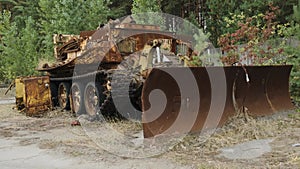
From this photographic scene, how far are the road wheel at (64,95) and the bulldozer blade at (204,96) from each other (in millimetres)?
4024

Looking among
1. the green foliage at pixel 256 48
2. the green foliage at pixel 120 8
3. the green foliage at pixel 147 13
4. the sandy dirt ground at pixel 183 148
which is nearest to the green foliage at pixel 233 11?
the green foliage at pixel 256 48

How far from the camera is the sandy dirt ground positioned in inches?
155

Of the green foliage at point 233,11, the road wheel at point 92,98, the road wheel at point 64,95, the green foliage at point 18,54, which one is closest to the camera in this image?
the road wheel at point 92,98

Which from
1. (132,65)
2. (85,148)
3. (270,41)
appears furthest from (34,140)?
(270,41)

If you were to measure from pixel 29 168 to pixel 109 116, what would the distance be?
3.26 metres

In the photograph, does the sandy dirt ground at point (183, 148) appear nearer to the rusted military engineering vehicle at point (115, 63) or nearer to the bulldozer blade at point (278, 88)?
the bulldozer blade at point (278, 88)

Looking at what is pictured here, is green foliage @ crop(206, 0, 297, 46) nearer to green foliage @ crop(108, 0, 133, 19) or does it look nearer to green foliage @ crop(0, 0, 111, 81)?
green foliage @ crop(0, 0, 111, 81)

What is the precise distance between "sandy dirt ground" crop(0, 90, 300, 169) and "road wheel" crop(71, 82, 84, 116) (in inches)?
45.0

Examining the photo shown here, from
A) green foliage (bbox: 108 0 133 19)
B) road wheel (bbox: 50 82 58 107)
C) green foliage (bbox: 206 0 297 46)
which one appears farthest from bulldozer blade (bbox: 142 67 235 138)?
green foliage (bbox: 108 0 133 19)

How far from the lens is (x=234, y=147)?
457 centimetres

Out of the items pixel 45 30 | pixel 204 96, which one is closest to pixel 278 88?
pixel 204 96

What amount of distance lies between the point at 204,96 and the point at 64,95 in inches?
173

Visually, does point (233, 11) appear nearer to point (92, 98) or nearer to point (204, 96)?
point (92, 98)

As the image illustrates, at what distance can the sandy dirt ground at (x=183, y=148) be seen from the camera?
394 cm
